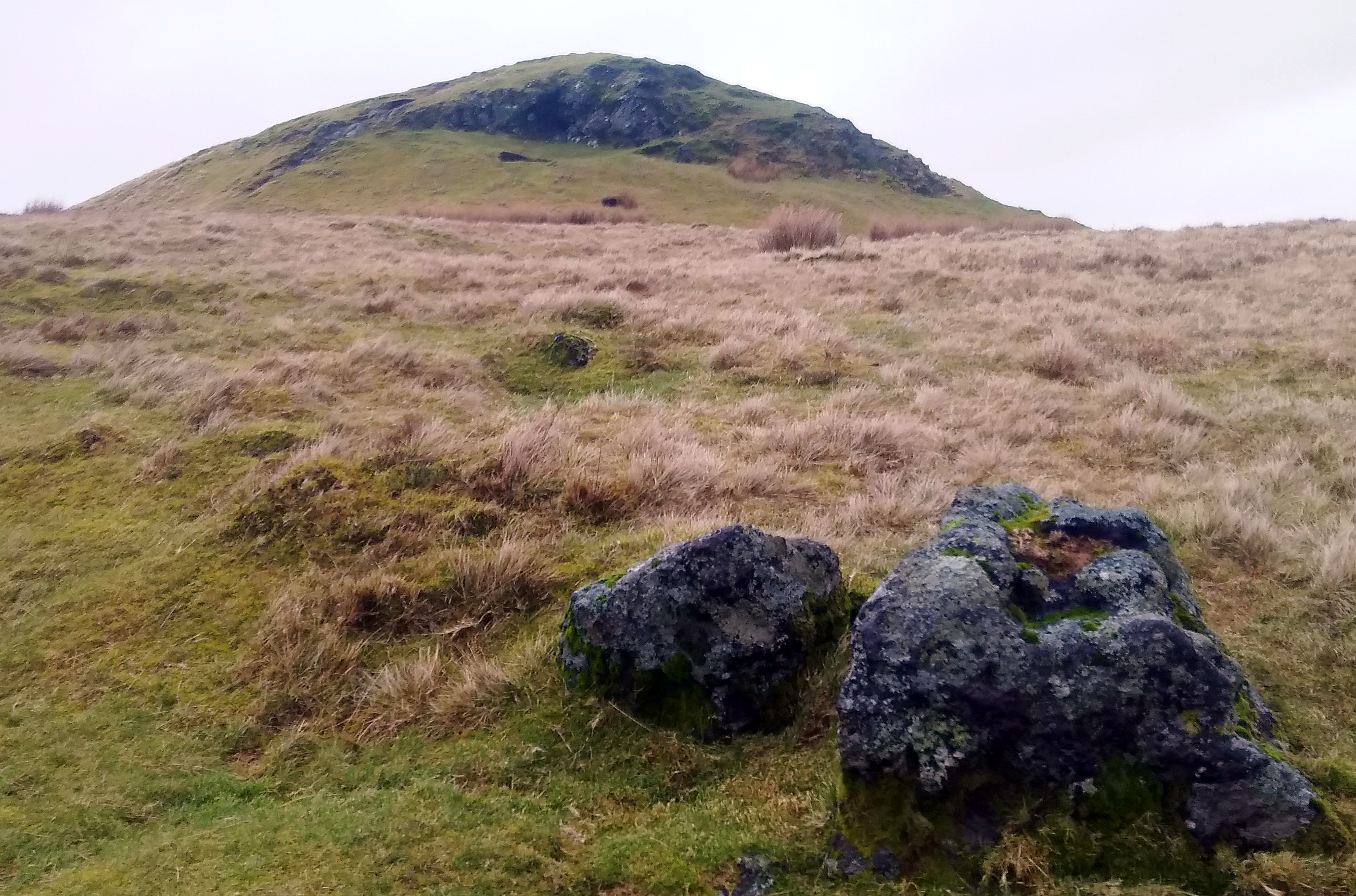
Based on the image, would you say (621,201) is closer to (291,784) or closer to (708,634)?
(708,634)

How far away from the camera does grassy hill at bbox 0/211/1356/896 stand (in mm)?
3346

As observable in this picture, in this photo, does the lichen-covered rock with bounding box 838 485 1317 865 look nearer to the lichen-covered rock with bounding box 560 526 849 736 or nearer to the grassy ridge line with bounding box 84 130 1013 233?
the lichen-covered rock with bounding box 560 526 849 736

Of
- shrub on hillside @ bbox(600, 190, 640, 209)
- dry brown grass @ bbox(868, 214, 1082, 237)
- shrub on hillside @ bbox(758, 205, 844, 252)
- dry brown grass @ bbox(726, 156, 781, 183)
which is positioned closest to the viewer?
shrub on hillside @ bbox(758, 205, 844, 252)

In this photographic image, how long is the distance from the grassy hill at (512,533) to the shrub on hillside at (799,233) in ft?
46.6

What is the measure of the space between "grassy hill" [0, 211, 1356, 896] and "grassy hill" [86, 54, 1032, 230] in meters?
56.8

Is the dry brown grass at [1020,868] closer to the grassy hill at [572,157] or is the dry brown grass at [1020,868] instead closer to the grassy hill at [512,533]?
the grassy hill at [512,533]

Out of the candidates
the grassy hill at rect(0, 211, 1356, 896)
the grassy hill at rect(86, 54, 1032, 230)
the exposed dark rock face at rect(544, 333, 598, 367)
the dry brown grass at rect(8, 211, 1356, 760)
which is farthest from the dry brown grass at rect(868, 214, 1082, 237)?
the exposed dark rock face at rect(544, 333, 598, 367)

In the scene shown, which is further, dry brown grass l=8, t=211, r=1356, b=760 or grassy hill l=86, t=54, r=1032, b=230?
grassy hill l=86, t=54, r=1032, b=230

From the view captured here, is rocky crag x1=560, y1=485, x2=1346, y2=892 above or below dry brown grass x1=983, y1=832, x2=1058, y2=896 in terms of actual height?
above

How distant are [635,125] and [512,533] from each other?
3806 inches

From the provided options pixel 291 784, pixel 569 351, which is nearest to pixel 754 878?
pixel 291 784

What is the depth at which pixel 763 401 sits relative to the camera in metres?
10.3

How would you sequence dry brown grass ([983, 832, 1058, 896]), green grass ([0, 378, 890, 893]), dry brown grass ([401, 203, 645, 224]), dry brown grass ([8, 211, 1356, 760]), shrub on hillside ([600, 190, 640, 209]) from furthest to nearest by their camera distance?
shrub on hillside ([600, 190, 640, 209])
dry brown grass ([401, 203, 645, 224])
dry brown grass ([8, 211, 1356, 760])
green grass ([0, 378, 890, 893])
dry brown grass ([983, 832, 1058, 896])

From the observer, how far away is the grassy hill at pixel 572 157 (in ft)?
242
